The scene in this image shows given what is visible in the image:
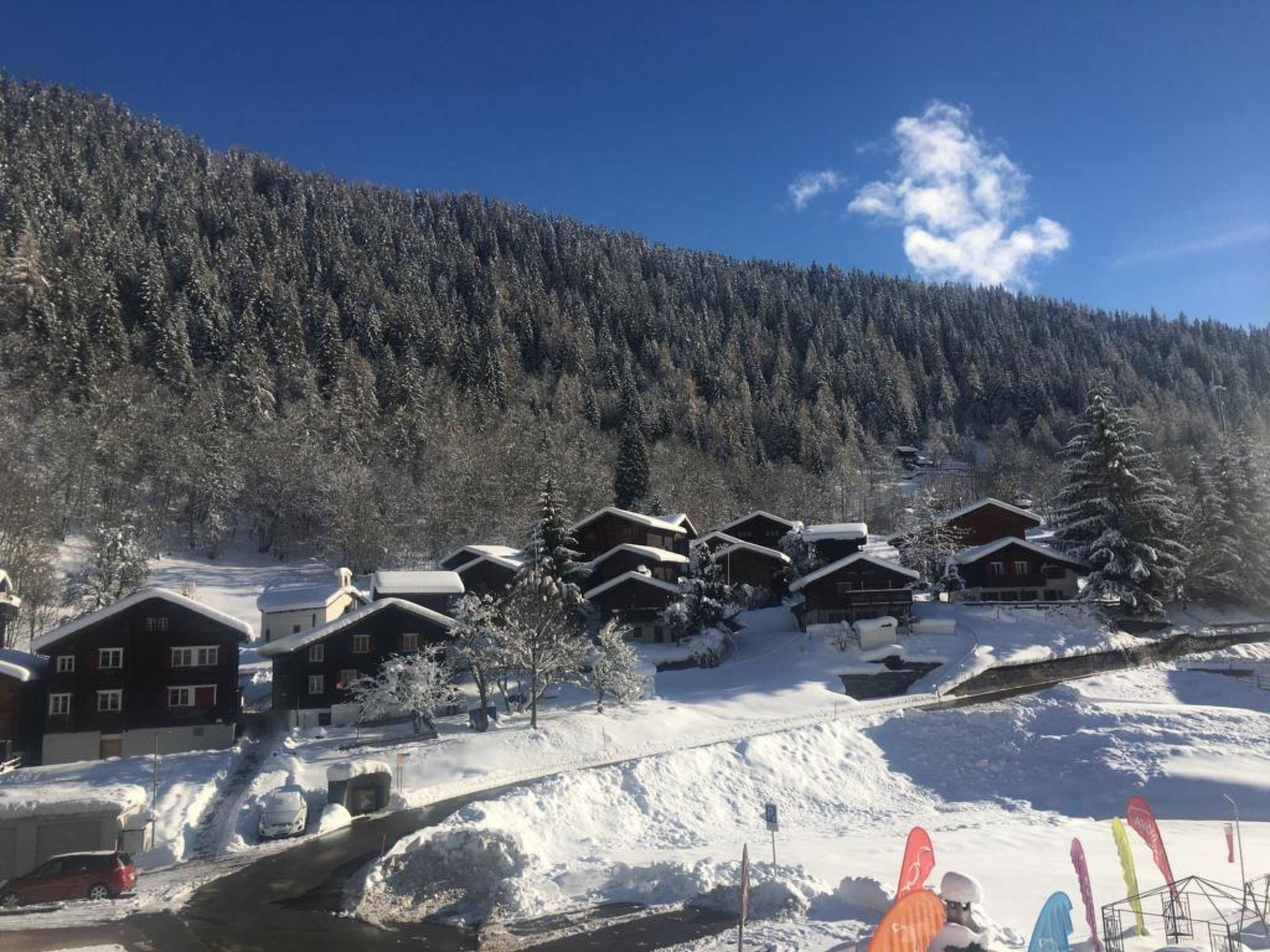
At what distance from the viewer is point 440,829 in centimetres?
1956

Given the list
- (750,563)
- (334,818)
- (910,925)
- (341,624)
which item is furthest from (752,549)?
(910,925)

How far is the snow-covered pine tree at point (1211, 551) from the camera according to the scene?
48906 millimetres

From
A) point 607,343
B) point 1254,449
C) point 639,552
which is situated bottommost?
point 639,552

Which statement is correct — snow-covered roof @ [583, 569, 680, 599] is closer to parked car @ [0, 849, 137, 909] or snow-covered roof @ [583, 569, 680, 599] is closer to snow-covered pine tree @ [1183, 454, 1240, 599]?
snow-covered pine tree @ [1183, 454, 1240, 599]

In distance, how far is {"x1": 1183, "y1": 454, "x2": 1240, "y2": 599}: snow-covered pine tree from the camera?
4891 centimetres

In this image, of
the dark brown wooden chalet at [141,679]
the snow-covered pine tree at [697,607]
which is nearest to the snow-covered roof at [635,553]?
the snow-covered pine tree at [697,607]

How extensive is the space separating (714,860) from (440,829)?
6739 mm

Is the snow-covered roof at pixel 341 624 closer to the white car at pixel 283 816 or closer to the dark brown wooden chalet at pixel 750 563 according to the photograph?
the white car at pixel 283 816

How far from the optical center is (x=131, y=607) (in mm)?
35562

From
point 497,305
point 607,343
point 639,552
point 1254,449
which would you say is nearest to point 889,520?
point 1254,449

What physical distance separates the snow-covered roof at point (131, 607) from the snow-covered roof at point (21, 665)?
29.5 inches

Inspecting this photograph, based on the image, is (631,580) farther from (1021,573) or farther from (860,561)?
(1021,573)

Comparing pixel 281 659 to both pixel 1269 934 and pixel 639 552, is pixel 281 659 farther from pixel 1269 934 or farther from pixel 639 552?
pixel 1269 934

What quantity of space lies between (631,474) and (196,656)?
5477 cm
